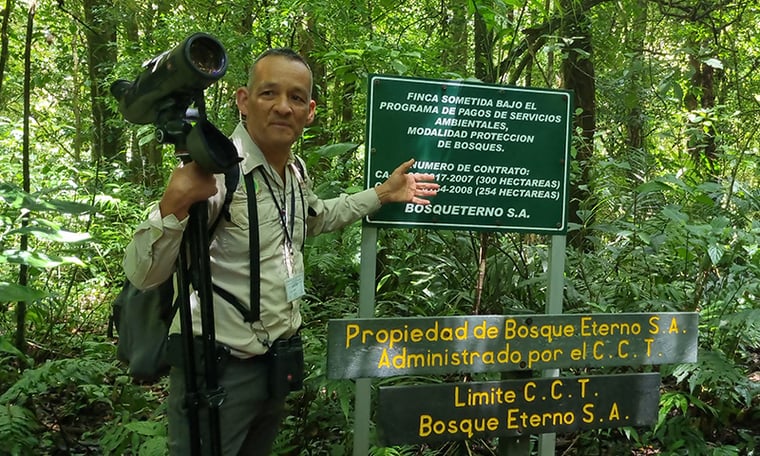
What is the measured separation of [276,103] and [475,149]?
901 mm

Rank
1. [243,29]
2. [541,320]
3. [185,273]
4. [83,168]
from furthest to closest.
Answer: [83,168]
[243,29]
[541,320]
[185,273]

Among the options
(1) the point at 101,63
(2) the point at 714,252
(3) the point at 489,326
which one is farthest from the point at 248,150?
(1) the point at 101,63

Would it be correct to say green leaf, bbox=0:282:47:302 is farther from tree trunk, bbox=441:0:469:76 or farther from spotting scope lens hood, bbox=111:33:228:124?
tree trunk, bbox=441:0:469:76

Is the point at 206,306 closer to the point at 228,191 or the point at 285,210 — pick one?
the point at 228,191

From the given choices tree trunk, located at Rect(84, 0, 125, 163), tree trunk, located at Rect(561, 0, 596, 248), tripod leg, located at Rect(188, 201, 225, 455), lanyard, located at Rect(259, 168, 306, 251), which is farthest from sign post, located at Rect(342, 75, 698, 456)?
tree trunk, located at Rect(84, 0, 125, 163)

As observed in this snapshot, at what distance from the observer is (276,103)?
2.21 meters

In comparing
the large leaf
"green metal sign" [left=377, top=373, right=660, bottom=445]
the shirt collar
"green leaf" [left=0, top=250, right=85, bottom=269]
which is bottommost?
"green metal sign" [left=377, top=373, right=660, bottom=445]

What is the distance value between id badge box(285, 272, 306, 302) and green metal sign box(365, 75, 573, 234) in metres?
A: 0.54

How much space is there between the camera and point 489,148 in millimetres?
2697

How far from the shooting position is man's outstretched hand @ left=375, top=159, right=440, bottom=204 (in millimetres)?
2580

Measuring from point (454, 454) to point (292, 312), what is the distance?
148cm

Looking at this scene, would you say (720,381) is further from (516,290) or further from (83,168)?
(83,168)

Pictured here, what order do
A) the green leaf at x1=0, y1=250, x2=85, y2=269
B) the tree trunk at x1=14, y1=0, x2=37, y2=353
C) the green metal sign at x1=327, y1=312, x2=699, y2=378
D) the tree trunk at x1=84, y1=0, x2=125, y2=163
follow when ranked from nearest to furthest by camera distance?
the green leaf at x1=0, y1=250, x2=85, y2=269
the green metal sign at x1=327, y1=312, x2=699, y2=378
the tree trunk at x1=14, y1=0, x2=37, y2=353
the tree trunk at x1=84, y1=0, x2=125, y2=163

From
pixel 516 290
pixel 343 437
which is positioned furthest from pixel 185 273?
pixel 516 290
